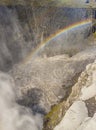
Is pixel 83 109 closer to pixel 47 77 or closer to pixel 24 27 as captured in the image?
pixel 47 77

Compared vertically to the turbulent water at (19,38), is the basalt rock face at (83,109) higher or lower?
higher

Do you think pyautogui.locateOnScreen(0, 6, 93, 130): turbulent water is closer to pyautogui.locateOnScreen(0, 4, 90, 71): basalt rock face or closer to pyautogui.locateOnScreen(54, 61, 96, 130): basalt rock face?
pyautogui.locateOnScreen(0, 4, 90, 71): basalt rock face

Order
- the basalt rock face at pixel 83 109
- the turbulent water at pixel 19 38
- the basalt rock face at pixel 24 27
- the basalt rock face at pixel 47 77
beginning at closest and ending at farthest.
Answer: the basalt rock face at pixel 83 109
the basalt rock face at pixel 47 77
the turbulent water at pixel 19 38
the basalt rock face at pixel 24 27

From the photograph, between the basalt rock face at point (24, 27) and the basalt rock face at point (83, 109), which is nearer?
the basalt rock face at point (83, 109)

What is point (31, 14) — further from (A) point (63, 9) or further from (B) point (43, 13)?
(A) point (63, 9)

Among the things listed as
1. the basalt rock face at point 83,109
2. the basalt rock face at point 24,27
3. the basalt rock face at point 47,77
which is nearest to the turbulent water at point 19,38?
the basalt rock face at point 24,27

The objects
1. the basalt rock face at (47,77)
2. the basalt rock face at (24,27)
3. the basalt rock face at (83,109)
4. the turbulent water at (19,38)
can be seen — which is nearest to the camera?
the basalt rock face at (83,109)

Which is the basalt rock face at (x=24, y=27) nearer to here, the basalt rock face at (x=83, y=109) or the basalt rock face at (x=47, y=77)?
the basalt rock face at (x=47, y=77)

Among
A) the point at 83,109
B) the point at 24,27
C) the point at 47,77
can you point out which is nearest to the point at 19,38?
the point at 24,27
